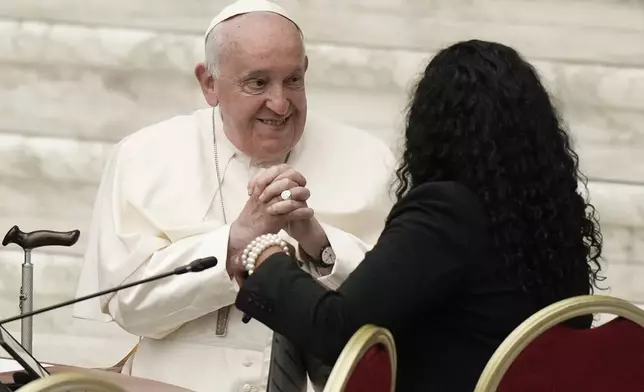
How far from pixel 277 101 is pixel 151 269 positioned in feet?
1.85

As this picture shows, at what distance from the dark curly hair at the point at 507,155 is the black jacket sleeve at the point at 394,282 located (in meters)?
0.07

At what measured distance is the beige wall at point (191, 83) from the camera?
169 inches

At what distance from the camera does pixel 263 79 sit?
10.0ft

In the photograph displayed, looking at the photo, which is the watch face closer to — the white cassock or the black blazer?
the white cassock

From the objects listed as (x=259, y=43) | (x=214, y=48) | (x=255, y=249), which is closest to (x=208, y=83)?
(x=214, y=48)

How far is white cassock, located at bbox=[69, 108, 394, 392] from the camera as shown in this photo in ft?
9.53

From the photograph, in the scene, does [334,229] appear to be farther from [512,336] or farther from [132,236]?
[512,336]

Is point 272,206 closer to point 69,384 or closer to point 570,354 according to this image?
point 570,354

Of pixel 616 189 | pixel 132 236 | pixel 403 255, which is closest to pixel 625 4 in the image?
pixel 616 189

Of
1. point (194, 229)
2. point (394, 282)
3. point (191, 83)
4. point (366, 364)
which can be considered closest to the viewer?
point (366, 364)

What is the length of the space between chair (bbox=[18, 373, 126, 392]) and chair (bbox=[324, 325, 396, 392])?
359 millimetres

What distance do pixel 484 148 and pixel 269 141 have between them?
103cm

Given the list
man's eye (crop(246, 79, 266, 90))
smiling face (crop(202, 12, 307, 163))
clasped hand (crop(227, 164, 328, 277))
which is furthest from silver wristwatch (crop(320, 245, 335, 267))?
man's eye (crop(246, 79, 266, 90))

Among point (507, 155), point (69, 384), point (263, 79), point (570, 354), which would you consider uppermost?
point (263, 79)
